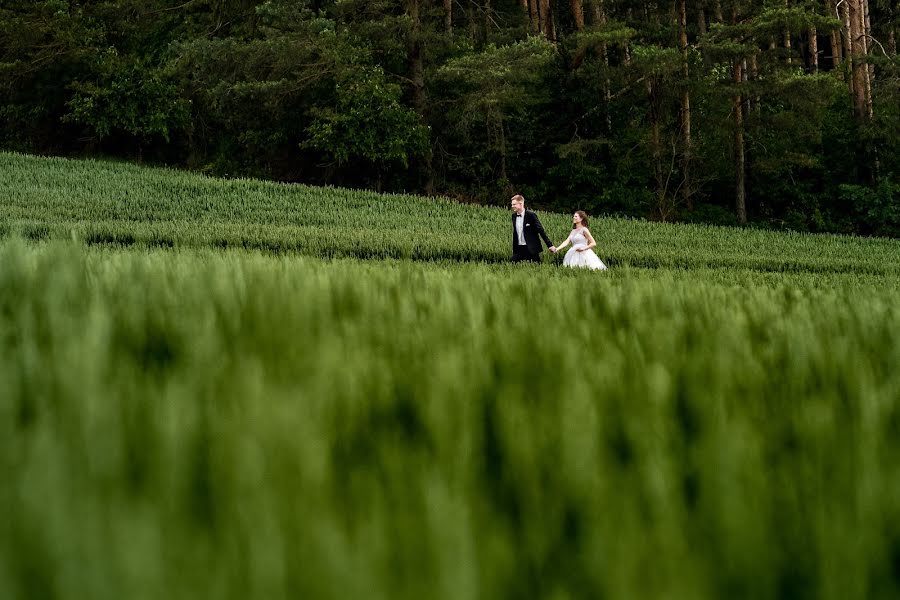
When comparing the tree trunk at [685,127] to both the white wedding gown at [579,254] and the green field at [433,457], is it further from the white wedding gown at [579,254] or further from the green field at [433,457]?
the green field at [433,457]

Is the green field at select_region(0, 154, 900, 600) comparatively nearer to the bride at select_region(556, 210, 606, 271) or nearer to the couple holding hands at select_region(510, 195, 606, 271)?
the bride at select_region(556, 210, 606, 271)

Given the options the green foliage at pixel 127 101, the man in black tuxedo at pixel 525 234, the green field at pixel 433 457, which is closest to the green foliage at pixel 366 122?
the green foliage at pixel 127 101

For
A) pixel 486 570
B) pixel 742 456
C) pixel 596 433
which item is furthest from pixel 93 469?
pixel 742 456

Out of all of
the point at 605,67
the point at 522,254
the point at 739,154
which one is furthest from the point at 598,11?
the point at 522,254

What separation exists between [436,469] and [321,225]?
24.2 m

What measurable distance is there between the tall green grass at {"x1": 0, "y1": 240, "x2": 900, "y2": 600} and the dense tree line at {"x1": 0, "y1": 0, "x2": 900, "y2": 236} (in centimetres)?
2905

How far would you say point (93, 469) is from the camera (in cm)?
55

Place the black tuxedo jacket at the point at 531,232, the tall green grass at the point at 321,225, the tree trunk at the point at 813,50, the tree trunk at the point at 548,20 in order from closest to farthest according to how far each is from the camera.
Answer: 1. the black tuxedo jacket at the point at 531,232
2. the tall green grass at the point at 321,225
3. the tree trunk at the point at 548,20
4. the tree trunk at the point at 813,50

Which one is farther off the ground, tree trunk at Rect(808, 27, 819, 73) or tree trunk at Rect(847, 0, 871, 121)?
tree trunk at Rect(808, 27, 819, 73)

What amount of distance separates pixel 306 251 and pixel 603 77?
2329cm

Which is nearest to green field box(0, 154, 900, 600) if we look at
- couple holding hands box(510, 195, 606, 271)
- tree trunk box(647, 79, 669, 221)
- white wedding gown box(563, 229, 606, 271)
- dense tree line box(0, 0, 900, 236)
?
white wedding gown box(563, 229, 606, 271)

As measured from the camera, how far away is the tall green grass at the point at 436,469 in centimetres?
46

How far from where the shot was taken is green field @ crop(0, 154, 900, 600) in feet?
1.51

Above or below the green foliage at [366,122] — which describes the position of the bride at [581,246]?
below
